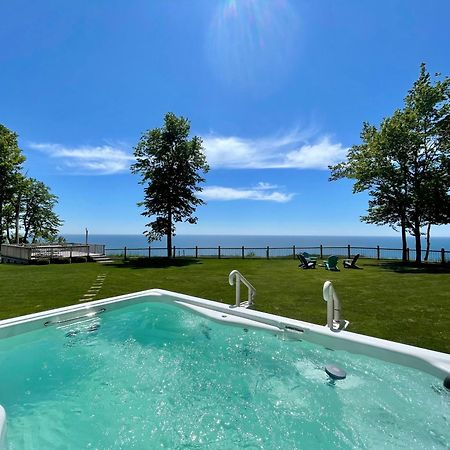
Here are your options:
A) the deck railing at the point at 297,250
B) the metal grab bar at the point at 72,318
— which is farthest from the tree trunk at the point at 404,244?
the metal grab bar at the point at 72,318

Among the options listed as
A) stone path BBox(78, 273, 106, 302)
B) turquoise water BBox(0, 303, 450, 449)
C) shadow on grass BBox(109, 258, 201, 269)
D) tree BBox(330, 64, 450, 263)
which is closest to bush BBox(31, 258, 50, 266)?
shadow on grass BBox(109, 258, 201, 269)

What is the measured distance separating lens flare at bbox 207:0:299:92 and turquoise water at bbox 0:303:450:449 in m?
8.64

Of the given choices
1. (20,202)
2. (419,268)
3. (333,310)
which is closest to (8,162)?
(20,202)

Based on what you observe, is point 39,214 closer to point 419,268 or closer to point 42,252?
point 42,252

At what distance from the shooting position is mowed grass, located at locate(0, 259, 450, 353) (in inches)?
200

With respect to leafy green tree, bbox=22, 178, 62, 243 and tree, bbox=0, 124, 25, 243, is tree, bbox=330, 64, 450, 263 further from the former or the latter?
leafy green tree, bbox=22, 178, 62, 243

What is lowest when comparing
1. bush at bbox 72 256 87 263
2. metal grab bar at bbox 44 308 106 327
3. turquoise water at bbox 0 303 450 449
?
turquoise water at bbox 0 303 450 449

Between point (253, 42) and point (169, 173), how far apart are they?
12.8m

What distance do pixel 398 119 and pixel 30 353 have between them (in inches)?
761

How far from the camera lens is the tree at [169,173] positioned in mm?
20375

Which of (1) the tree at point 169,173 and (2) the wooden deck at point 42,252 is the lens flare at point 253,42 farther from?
(2) the wooden deck at point 42,252

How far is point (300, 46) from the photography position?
31.0 ft

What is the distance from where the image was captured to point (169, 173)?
20.4m

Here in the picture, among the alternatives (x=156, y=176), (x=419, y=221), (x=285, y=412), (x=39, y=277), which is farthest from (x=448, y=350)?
(x=156, y=176)
